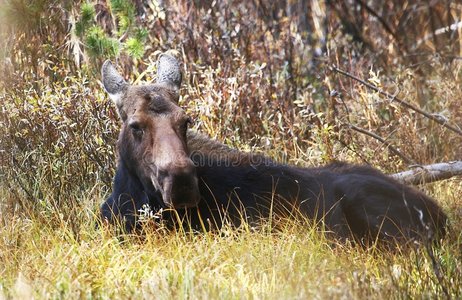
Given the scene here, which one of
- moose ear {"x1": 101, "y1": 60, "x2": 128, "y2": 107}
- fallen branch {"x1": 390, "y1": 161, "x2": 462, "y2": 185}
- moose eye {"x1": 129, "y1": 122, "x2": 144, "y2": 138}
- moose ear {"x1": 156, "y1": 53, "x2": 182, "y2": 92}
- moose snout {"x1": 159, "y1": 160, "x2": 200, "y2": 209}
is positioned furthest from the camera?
fallen branch {"x1": 390, "y1": 161, "x2": 462, "y2": 185}

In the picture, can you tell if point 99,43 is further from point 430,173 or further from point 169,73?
point 430,173

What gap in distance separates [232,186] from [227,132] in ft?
6.99

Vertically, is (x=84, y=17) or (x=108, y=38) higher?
(x=84, y=17)

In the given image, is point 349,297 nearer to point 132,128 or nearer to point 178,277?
point 178,277

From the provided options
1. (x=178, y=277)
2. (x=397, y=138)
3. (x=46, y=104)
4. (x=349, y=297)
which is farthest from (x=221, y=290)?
(x=397, y=138)

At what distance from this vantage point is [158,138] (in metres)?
7.00

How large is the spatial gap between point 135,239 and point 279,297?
2157 millimetres

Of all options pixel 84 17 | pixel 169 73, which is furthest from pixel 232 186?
pixel 84 17

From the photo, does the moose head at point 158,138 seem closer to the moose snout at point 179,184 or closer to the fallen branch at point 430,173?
the moose snout at point 179,184

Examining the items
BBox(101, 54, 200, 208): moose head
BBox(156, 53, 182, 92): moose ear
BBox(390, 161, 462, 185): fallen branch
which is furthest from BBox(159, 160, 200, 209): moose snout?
BBox(390, 161, 462, 185): fallen branch

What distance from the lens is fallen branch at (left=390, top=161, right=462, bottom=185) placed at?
820 centimetres

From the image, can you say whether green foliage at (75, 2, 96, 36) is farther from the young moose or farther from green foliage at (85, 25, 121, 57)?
the young moose

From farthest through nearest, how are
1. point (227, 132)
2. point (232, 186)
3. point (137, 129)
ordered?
point (227, 132), point (232, 186), point (137, 129)

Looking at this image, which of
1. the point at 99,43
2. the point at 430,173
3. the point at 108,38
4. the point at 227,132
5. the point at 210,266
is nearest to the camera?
the point at 210,266
